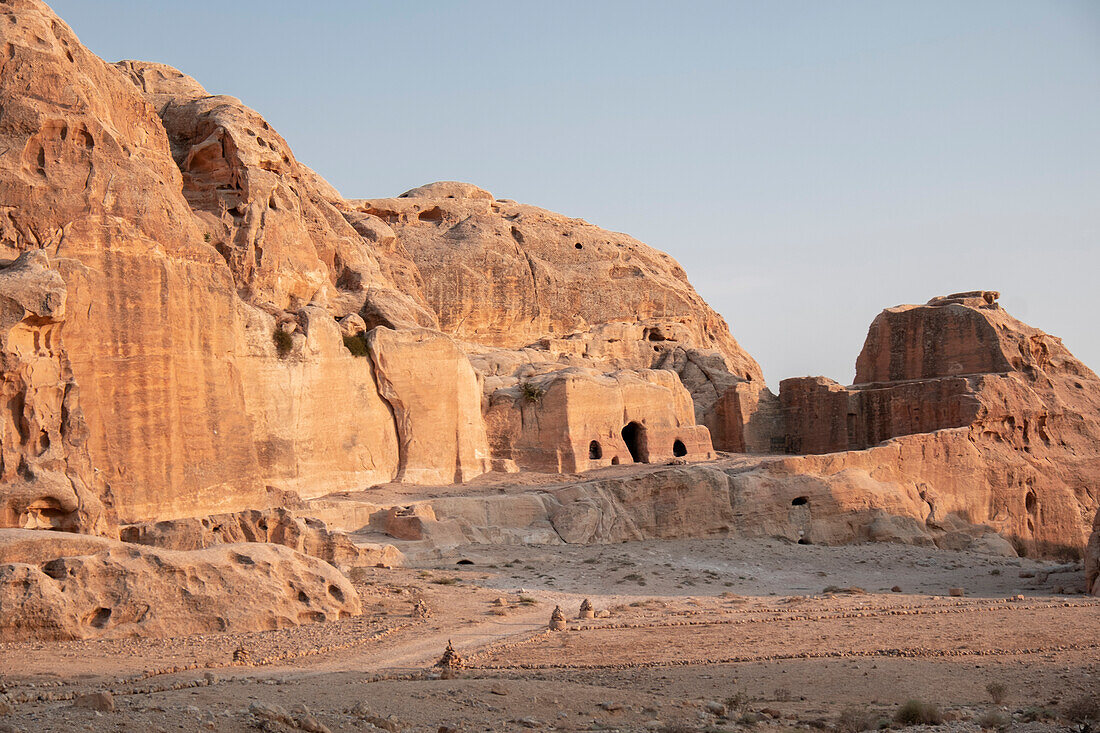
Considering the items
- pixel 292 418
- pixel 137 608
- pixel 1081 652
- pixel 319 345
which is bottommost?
pixel 1081 652

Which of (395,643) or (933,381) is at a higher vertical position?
(933,381)

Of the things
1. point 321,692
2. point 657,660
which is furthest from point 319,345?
point 321,692

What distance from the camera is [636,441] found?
35.2 m

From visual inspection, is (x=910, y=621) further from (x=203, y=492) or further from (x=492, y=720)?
(x=203, y=492)

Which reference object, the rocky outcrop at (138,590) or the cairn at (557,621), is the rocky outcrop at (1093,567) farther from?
the rocky outcrop at (138,590)

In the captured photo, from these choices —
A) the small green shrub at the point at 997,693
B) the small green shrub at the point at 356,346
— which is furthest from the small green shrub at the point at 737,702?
the small green shrub at the point at 356,346

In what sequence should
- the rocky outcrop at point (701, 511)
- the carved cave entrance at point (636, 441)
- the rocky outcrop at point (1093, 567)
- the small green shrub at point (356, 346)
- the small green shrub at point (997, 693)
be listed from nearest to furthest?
the small green shrub at point (997, 693) < the rocky outcrop at point (1093, 567) < the rocky outcrop at point (701, 511) < the small green shrub at point (356, 346) < the carved cave entrance at point (636, 441)

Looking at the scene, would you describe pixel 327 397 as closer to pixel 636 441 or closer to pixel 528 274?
pixel 636 441

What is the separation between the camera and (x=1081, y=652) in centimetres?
1490

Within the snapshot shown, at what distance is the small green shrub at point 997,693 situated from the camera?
11562 mm

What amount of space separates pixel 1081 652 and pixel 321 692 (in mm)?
9850

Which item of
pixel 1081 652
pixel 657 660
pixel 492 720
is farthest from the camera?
pixel 1081 652

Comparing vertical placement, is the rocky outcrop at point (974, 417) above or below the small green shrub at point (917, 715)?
above

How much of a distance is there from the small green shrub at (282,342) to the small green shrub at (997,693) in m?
17.7
